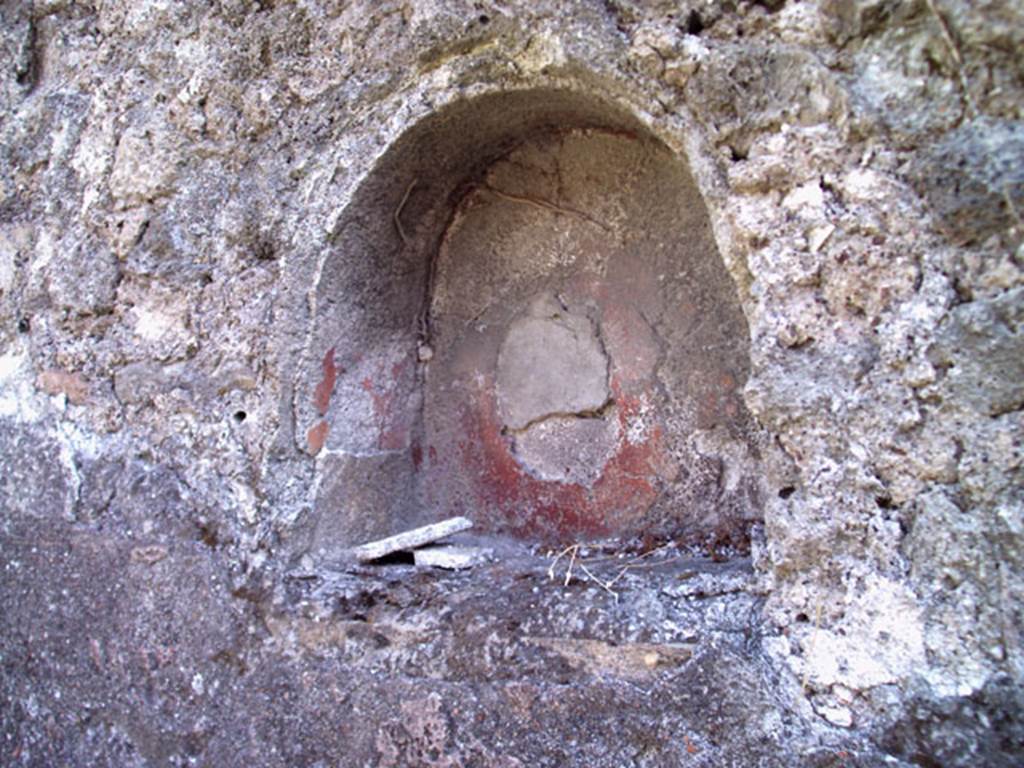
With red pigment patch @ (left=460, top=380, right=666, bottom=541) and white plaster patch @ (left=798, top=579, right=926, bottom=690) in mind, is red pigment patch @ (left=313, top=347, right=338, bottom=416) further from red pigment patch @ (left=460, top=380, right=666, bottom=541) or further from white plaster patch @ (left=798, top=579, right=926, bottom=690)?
white plaster patch @ (left=798, top=579, right=926, bottom=690)

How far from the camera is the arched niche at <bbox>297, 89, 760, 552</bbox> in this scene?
184 cm

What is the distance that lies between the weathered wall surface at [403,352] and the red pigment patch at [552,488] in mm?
209

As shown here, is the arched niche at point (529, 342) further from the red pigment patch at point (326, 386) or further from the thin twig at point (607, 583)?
the thin twig at point (607, 583)

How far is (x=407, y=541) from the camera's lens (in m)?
1.86

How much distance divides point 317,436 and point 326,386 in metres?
0.12

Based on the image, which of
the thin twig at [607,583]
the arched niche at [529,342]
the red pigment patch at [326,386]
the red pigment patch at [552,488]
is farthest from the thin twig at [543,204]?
the thin twig at [607,583]

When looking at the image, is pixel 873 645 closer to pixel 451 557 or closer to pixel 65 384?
pixel 451 557

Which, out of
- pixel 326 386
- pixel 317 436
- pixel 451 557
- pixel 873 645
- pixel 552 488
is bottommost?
pixel 873 645

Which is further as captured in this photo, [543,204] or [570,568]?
[543,204]

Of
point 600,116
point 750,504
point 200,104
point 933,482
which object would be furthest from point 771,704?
point 200,104

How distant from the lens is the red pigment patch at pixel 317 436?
6.14 feet

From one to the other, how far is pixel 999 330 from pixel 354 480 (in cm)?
136

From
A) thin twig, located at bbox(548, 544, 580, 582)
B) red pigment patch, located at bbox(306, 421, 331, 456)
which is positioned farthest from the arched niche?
thin twig, located at bbox(548, 544, 580, 582)

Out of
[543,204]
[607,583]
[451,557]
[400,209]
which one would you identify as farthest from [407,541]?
[543,204]
